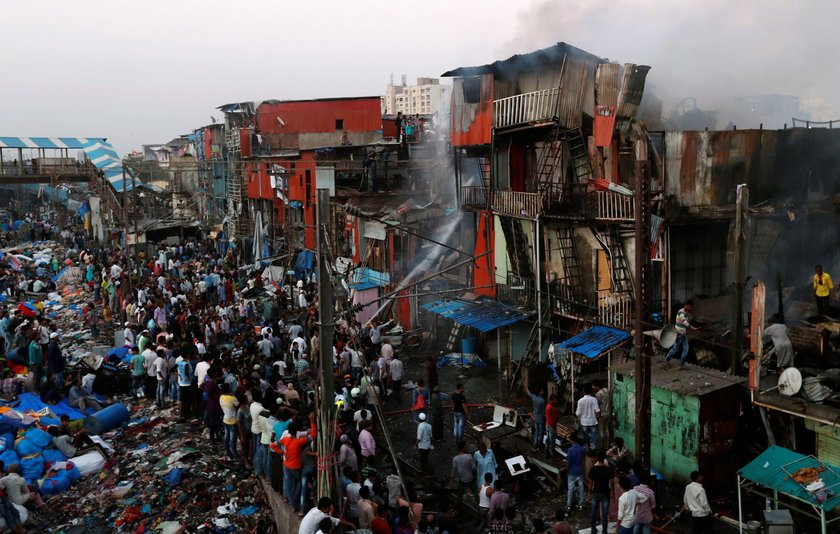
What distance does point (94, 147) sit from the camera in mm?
47750

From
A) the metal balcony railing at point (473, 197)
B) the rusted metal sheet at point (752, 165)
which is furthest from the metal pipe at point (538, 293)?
the rusted metal sheet at point (752, 165)

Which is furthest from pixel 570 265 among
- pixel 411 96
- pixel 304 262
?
pixel 411 96

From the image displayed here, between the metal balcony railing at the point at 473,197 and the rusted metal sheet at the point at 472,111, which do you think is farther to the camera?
the metal balcony railing at the point at 473,197

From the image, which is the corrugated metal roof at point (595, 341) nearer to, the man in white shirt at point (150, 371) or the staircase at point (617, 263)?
the staircase at point (617, 263)

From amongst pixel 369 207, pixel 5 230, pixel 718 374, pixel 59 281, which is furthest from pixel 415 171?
pixel 5 230

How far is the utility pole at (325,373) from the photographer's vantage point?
34.1 feet

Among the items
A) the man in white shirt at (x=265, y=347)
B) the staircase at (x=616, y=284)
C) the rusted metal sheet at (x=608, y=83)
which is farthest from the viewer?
the man in white shirt at (x=265, y=347)

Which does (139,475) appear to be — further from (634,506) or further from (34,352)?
(634,506)

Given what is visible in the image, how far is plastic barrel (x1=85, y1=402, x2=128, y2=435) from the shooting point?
15.9 metres

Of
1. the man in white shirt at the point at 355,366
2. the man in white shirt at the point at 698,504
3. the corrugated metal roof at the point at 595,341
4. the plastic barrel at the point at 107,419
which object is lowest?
the plastic barrel at the point at 107,419

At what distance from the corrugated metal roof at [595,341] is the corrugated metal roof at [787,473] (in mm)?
5311

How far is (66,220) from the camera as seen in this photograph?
204ft

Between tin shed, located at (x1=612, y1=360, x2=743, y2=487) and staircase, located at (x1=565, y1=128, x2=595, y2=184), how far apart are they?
712 centimetres

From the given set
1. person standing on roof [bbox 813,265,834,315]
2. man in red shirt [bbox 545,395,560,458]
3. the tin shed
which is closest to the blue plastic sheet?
man in red shirt [bbox 545,395,560,458]
